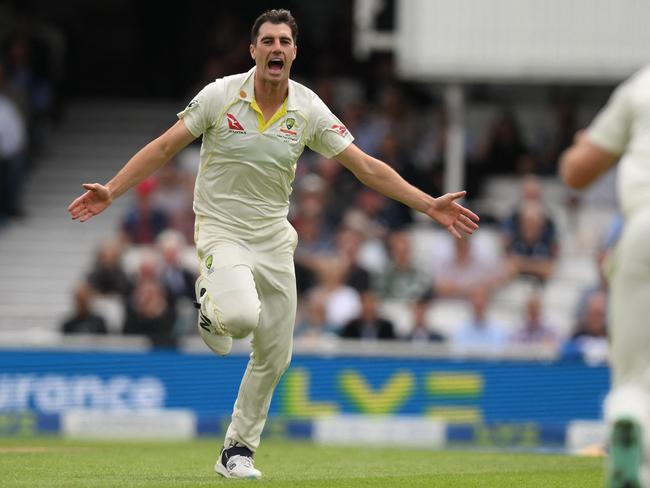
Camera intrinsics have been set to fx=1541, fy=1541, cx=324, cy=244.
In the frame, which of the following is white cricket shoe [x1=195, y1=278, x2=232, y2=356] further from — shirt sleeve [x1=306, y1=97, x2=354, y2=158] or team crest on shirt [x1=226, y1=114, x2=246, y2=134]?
shirt sleeve [x1=306, y1=97, x2=354, y2=158]

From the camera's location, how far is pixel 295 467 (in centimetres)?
1030

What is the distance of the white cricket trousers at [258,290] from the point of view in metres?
9.01

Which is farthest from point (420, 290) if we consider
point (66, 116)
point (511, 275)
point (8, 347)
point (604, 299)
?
point (66, 116)

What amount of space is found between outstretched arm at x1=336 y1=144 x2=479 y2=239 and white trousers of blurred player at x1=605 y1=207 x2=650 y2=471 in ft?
9.86

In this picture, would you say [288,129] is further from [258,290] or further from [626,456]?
[626,456]

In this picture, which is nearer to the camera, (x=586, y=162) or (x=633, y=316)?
(x=633, y=316)

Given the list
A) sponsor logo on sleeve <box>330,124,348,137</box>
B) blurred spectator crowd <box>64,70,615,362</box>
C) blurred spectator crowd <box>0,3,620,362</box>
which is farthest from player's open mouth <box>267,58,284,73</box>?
blurred spectator crowd <box>64,70,615,362</box>

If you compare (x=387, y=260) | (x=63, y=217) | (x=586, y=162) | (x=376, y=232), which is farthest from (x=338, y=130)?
(x=63, y=217)

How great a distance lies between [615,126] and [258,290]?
360 cm

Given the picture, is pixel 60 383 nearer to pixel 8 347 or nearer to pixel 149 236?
pixel 8 347

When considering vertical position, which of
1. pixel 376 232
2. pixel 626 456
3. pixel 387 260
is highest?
pixel 626 456

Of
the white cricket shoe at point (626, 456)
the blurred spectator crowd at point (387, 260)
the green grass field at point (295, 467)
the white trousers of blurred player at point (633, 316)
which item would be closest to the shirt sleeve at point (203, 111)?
the green grass field at point (295, 467)

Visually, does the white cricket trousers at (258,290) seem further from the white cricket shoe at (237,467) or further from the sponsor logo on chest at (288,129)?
the sponsor logo on chest at (288,129)

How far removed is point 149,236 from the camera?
19062mm
